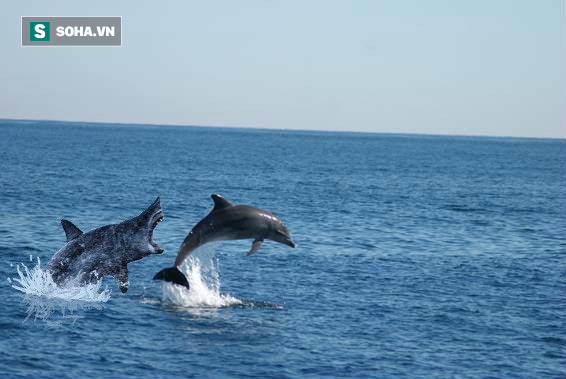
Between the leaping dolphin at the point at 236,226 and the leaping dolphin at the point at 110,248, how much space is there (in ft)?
6.94

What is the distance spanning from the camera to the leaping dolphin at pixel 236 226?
105 ft

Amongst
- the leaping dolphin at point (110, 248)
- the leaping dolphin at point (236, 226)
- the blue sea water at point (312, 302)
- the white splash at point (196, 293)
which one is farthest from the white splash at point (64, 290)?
the leaping dolphin at point (236, 226)

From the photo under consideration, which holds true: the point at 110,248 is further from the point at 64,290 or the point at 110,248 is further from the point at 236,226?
the point at 236,226

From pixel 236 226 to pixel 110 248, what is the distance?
692 centimetres

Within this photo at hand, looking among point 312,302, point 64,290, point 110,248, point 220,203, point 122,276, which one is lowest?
A: point 312,302

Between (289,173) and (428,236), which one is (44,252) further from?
(289,173)

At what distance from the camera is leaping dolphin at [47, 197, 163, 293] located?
35094 mm

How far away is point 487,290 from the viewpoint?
47.7 metres

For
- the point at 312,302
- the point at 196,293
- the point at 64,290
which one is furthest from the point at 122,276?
the point at 312,302

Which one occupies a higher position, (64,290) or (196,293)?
(64,290)

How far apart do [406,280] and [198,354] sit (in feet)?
65.5

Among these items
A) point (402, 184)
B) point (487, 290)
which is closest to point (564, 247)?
point (487, 290)

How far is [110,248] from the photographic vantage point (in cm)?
3609

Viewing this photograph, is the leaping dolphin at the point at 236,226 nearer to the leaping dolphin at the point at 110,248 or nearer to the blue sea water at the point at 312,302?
the leaping dolphin at the point at 110,248
